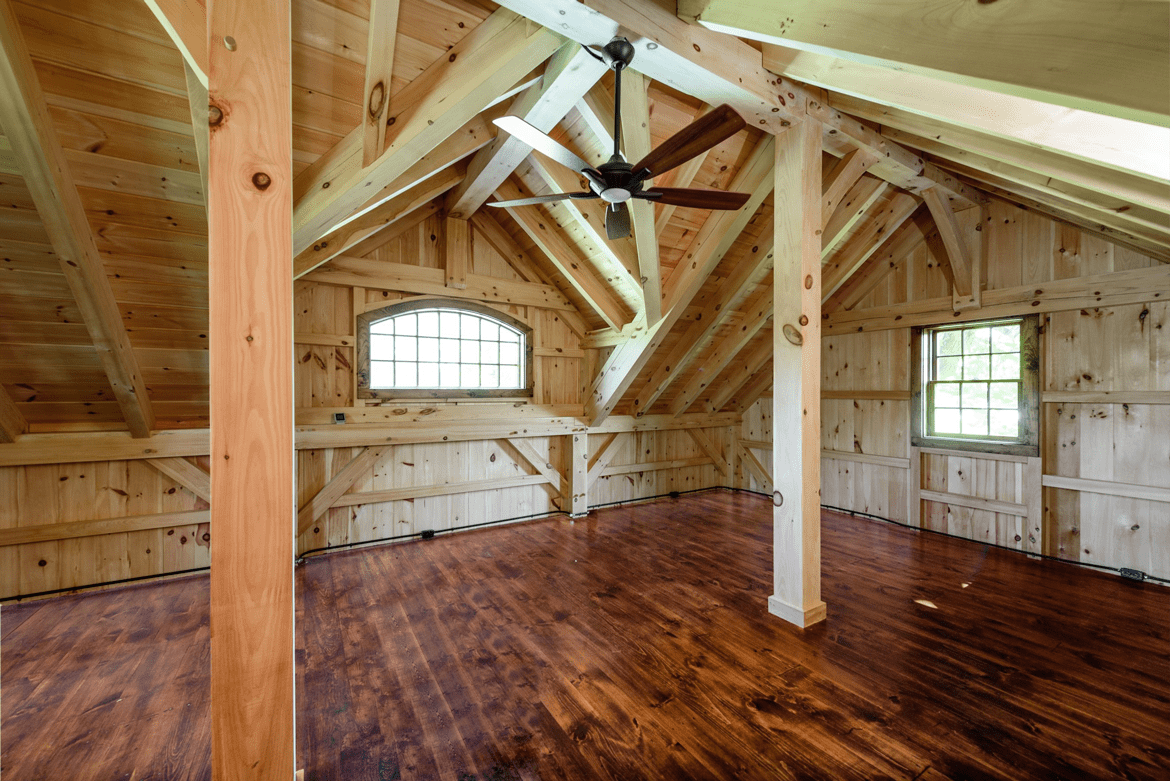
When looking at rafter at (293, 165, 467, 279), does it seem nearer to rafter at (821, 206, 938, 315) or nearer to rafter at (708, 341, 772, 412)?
rafter at (708, 341, 772, 412)

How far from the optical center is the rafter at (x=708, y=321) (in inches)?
162

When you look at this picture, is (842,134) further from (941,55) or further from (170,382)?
(170,382)

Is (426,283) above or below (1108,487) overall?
above

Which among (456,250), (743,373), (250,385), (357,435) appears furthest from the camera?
(743,373)

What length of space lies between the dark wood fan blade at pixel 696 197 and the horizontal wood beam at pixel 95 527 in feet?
11.5

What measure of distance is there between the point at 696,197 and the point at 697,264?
128cm

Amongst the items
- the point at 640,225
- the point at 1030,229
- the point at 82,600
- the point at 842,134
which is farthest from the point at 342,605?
the point at 1030,229

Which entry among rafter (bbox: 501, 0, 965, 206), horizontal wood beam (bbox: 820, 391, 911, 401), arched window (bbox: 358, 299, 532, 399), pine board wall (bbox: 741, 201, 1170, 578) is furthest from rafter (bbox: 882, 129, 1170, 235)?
arched window (bbox: 358, 299, 532, 399)

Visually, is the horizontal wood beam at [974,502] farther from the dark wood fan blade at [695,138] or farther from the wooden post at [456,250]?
the wooden post at [456,250]

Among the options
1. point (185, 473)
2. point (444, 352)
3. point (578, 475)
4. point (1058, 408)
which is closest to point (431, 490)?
point (444, 352)

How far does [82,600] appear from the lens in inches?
129

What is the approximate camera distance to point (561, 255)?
13.9 feet

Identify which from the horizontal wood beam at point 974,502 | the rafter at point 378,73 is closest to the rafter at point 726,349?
the horizontal wood beam at point 974,502

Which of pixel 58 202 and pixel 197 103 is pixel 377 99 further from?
pixel 58 202
